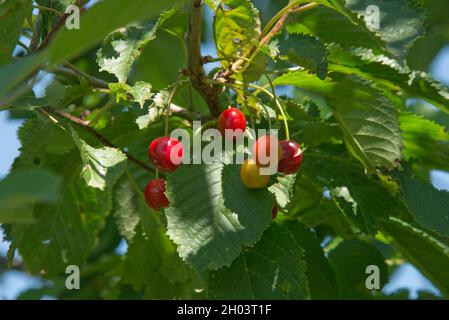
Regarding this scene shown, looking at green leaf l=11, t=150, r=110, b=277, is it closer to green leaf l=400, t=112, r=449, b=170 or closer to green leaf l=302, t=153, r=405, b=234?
green leaf l=302, t=153, r=405, b=234

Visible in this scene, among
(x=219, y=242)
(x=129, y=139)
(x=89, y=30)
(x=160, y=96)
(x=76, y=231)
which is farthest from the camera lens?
(x=76, y=231)

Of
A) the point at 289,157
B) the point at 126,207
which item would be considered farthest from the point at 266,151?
the point at 126,207

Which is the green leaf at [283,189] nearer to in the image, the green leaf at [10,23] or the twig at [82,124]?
the twig at [82,124]

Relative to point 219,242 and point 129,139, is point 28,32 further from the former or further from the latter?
point 219,242

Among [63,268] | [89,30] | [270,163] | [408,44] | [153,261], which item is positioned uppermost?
[89,30]

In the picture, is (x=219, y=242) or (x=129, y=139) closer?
(x=219, y=242)

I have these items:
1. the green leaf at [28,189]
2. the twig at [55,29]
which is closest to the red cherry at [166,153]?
the twig at [55,29]

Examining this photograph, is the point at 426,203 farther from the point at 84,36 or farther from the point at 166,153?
the point at 84,36

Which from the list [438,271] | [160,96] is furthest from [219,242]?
[438,271]
